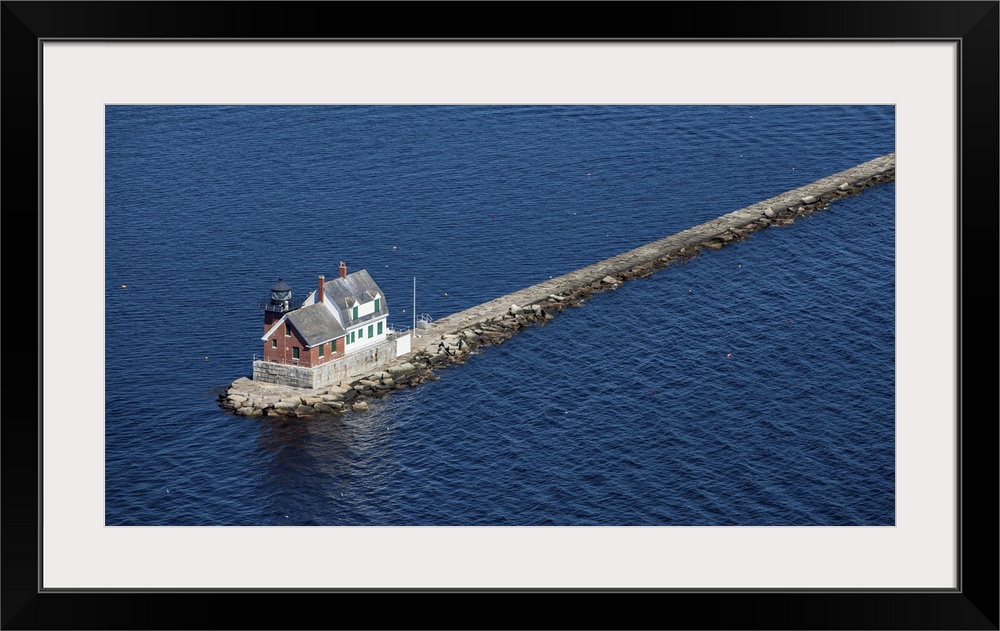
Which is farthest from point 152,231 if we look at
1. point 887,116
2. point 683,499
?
point 887,116

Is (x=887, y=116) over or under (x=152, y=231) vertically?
over

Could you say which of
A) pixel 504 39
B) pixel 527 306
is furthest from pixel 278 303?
pixel 504 39

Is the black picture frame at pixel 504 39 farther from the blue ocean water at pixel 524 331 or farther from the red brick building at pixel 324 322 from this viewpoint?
the red brick building at pixel 324 322

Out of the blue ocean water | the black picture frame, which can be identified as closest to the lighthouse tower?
the blue ocean water

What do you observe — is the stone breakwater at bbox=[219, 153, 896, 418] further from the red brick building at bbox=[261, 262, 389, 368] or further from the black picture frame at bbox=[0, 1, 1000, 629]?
the black picture frame at bbox=[0, 1, 1000, 629]

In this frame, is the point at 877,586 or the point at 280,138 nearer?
the point at 877,586
